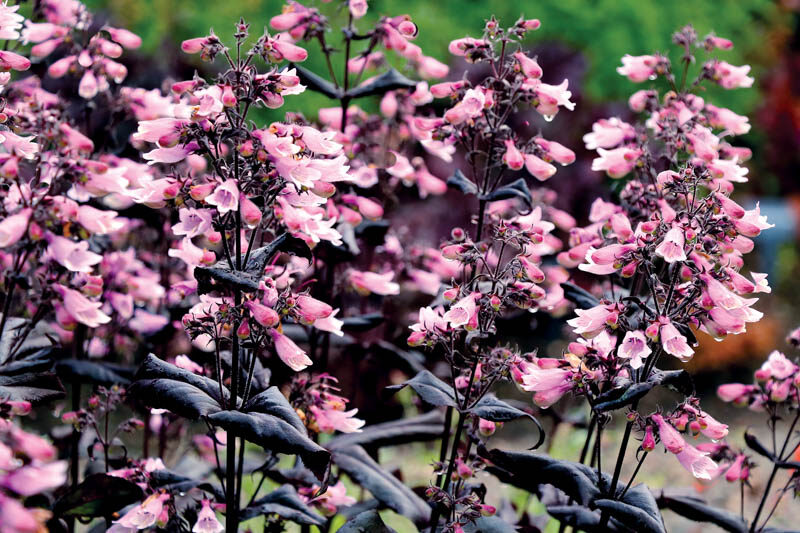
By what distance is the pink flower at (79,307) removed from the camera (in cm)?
218

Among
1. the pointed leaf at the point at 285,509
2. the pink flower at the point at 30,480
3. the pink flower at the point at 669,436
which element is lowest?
the pointed leaf at the point at 285,509

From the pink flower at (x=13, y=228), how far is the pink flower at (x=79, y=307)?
A: 38 centimetres

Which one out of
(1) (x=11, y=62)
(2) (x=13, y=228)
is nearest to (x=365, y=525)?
(2) (x=13, y=228)

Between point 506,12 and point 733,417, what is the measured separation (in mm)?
6518

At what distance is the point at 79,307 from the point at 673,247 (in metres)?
1.55

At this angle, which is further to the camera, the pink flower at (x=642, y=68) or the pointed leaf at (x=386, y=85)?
the pink flower at (x=642, y=68)

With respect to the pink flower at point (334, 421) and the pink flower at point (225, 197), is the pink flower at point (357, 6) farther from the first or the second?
the pink flower at point (334, 421)

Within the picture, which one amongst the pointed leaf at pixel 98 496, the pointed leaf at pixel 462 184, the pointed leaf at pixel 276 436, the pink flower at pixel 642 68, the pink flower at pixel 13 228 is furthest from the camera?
the pink flower at pixel 642 68

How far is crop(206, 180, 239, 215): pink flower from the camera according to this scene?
1.86m

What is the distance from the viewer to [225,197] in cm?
189

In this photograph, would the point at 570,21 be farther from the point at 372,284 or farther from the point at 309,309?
the point at 309,309

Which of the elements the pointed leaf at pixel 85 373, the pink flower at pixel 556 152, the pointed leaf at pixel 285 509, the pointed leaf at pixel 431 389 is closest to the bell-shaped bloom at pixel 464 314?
the pointed leaf at pixel 431 389

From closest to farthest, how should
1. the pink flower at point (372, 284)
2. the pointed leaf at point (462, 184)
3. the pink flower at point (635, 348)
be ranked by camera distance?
the pink flower at point (635, 348) < the pointed leaf at point (462, 184) < the pink flower at point (372, 284)

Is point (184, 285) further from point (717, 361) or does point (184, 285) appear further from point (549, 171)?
point (717, 361)
